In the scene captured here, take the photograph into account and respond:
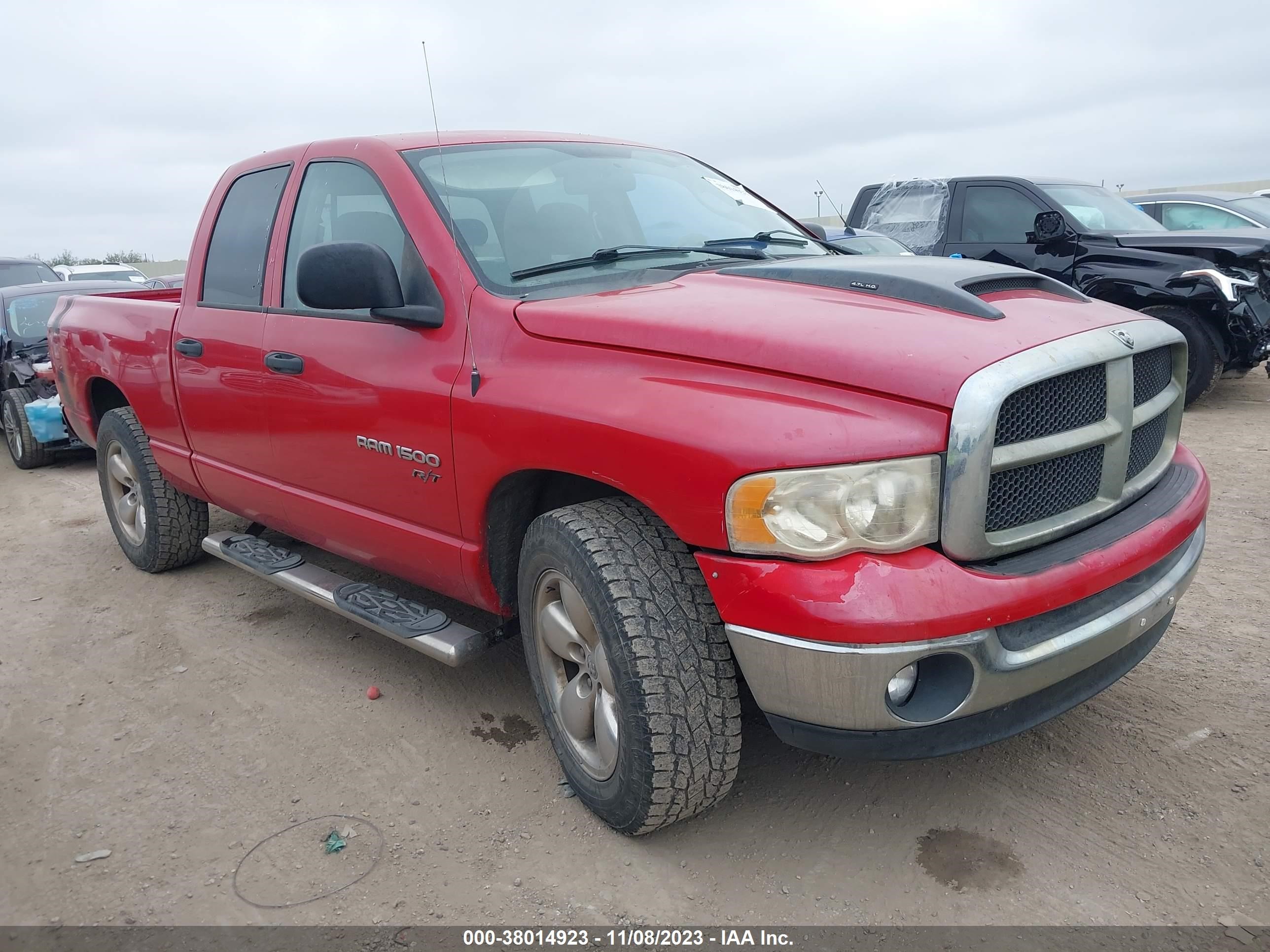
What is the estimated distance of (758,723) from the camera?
315cm

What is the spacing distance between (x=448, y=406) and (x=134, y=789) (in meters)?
1.55

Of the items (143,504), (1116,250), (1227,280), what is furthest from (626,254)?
(1116,250)

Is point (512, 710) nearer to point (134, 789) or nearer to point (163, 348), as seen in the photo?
point (134, 789)

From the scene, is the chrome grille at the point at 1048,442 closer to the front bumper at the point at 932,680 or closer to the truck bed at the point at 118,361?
the front bumper at the point at 932,680

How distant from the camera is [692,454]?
213cm

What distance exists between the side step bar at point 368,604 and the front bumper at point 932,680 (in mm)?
1091

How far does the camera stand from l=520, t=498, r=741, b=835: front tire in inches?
89.3

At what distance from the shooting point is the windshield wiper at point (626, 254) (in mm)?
2918

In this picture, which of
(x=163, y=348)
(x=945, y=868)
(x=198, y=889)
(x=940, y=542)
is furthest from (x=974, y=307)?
(x=163, y=348)

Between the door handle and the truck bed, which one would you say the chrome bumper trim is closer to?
the door handle

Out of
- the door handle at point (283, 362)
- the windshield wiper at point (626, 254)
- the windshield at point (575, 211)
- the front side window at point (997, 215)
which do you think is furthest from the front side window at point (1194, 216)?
the door handle at point (283, 362)

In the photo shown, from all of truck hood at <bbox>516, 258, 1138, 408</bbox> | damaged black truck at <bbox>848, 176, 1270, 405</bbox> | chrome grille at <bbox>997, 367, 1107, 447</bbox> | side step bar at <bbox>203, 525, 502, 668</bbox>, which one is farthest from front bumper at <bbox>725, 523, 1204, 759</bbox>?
damaged black truck at <bbox>848, 176, 1270, 405</bbox>

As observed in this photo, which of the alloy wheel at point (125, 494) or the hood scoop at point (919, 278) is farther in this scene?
the alloy wheel at point (125, 494)

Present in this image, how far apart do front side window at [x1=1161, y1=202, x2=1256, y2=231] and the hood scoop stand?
954 cm
